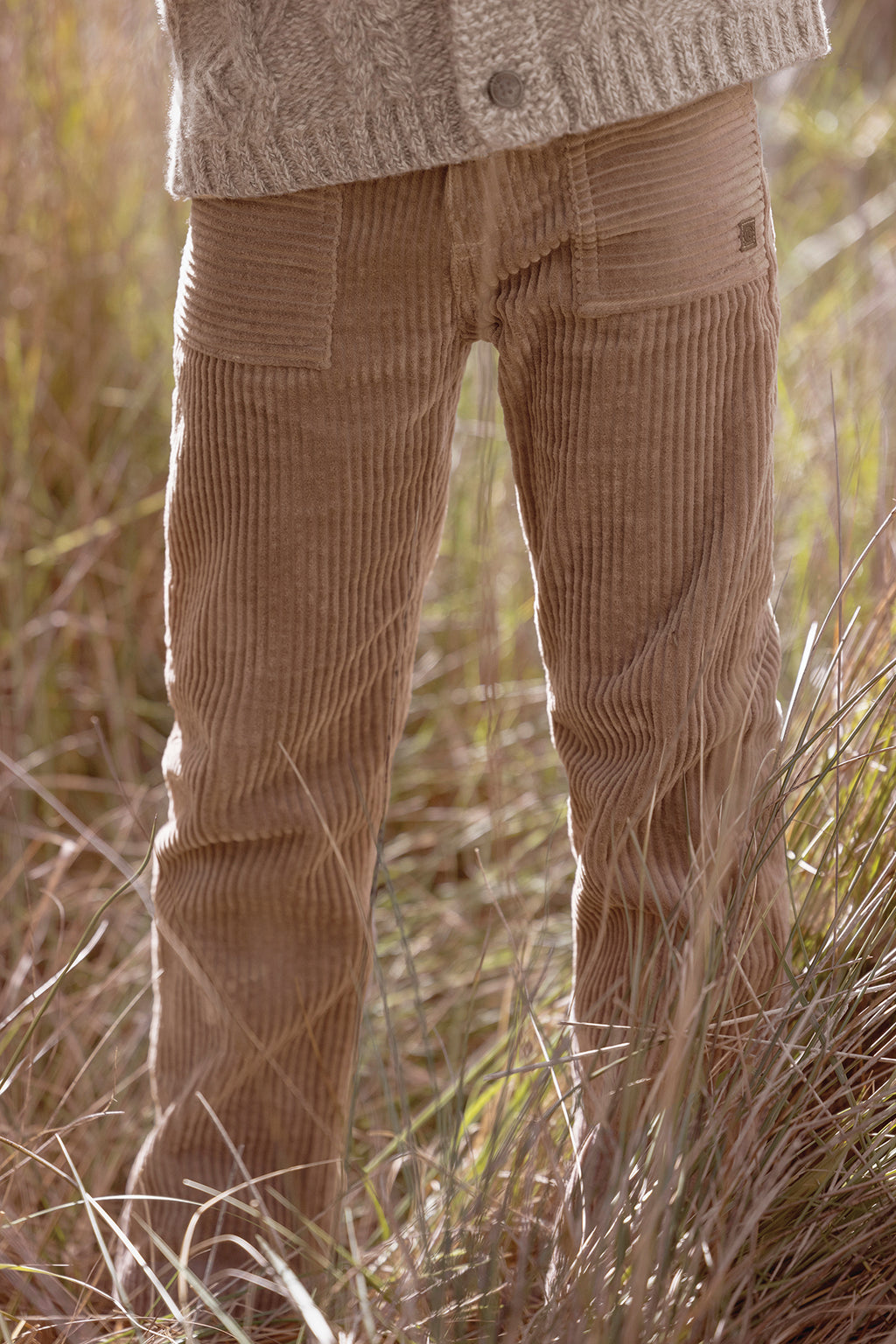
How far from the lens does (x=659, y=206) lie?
583 millimetres

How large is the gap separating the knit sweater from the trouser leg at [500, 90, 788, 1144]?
3cm

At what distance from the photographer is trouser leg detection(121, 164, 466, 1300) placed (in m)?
0.63

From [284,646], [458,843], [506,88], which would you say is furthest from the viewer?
[458,843]

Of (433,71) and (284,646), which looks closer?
(433,71)

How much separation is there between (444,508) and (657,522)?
0.56 ft

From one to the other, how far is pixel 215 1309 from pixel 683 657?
38cm

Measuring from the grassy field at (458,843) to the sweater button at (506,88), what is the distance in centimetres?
12

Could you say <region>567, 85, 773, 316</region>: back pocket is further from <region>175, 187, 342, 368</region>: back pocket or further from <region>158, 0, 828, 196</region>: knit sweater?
<region>175, 187, 342, 368</region>: back pocket

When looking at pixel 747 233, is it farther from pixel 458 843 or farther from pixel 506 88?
pixel 458 843

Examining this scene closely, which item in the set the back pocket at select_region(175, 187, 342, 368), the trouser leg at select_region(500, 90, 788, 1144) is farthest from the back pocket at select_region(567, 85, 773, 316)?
the back pocket at select_region(175, 187, 342, 368)

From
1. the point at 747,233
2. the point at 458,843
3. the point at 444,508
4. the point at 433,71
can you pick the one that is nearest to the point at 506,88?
the point at 433,71

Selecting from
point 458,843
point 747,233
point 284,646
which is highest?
point 747,233

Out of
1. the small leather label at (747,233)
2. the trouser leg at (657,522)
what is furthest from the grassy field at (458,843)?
the small leather label at (747,233)

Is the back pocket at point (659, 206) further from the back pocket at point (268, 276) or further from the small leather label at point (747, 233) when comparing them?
the back pocket at point (268, 276)
